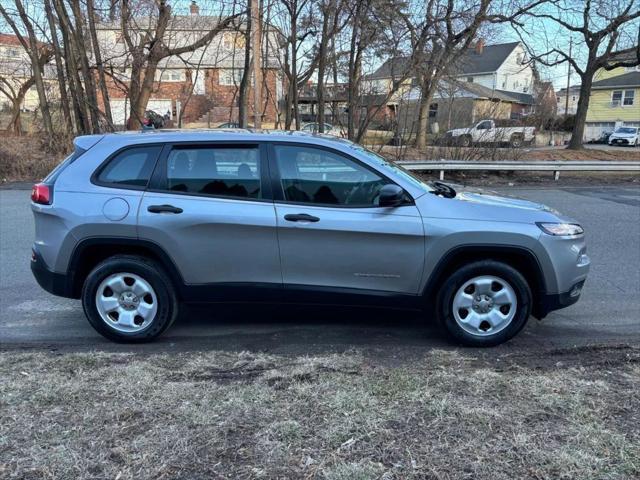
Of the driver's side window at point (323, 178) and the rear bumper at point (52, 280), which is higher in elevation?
the driver's side window at point (323, 178)

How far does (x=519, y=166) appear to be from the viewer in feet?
51.0

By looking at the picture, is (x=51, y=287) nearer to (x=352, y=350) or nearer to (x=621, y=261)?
(x=352, y=350)

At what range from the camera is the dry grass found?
8.39ft

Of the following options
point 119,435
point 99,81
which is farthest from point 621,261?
point 99,81

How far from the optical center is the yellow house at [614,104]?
48972mm

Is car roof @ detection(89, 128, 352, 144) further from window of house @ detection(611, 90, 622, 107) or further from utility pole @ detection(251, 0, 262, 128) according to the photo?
window of house @ detection(611, 90, 622, 107)

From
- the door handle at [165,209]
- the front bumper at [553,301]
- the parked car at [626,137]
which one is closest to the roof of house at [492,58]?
the parked car at [626,137]

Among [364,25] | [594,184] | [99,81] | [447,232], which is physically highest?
[364,25]

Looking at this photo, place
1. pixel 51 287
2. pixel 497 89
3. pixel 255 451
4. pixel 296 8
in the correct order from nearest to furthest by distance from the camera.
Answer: pixel 255 451 < pixel 51 287 < pixel 296 8 < pixel 497 89

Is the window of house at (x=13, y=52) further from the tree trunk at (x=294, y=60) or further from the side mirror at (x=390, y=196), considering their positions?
the side mirror at (x=390, y=196)

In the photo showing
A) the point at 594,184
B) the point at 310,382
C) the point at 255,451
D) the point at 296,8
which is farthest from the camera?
the point at 296,8

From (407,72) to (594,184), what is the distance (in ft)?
22.0

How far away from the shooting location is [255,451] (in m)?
2.68

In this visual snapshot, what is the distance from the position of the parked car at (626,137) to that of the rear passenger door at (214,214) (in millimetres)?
45034
